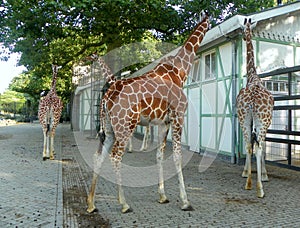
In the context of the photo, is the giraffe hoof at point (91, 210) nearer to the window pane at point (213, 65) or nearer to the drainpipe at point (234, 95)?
the drainpipe at point (234, 95)

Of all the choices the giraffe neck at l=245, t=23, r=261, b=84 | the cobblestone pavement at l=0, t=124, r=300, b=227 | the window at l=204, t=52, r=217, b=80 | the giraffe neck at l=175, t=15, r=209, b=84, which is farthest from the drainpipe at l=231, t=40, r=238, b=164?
the giraffe neck at l=175, t=15, r=209, b=84

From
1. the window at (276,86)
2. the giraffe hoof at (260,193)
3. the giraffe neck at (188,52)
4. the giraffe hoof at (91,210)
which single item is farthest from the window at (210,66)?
the giraffe hoof at (91,210)

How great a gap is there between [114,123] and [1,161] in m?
5.87

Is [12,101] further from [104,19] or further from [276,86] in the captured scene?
[276,86]

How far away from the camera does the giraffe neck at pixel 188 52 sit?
491 cm

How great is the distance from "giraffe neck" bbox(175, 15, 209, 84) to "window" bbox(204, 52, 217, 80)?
12.9 ft

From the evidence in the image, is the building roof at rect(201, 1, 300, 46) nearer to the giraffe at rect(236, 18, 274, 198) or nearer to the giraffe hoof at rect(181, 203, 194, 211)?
the giraffe at rect(236, 18, 274, 198)

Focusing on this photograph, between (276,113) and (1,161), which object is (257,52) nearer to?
(276,113)

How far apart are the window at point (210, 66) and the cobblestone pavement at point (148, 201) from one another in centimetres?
316

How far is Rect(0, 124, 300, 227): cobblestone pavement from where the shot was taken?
3844mm

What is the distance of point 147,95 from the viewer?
4324 mm

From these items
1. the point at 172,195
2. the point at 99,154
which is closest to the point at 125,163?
the point at 172,195

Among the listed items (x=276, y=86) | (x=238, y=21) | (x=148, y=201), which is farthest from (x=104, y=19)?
(x=148, y=201)

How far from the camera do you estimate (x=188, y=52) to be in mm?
5004
